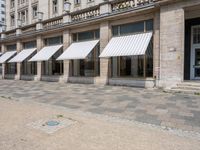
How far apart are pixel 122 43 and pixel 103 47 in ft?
6.35

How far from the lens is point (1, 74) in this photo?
26297 mm

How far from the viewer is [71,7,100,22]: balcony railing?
1550cm

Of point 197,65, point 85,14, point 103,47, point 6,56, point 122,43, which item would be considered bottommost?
point 197,65

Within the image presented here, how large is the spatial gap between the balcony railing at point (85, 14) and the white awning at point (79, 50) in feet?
6.83

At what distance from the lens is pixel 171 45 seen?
11625mm

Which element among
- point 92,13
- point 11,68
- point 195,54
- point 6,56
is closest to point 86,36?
point 92,13

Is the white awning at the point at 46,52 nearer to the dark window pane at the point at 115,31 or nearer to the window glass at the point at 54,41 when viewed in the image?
the window glass at the point at 54,41

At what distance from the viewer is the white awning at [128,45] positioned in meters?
12.1

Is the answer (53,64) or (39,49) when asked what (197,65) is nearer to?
(53,64)

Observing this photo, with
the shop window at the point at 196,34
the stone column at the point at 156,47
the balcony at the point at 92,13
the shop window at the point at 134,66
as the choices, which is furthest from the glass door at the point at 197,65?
the balcony at the point at 92,13

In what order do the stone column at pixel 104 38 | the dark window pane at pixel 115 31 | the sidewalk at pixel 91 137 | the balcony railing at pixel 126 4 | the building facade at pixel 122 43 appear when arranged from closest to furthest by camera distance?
Answer: the sidewalk at pixel 91 137 → the building facade at pixel 122 43 → the balcony railing at pixel 126 4 → the stone column at pixel 104 38 → the dark window pane at pixel 115 31

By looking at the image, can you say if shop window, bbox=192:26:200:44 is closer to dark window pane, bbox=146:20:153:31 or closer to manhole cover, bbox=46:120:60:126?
dark window pane, bbox=146:20:153:31

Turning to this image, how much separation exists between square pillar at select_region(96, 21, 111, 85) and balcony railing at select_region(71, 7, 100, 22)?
1.24 metres

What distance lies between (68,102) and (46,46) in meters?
12.4
